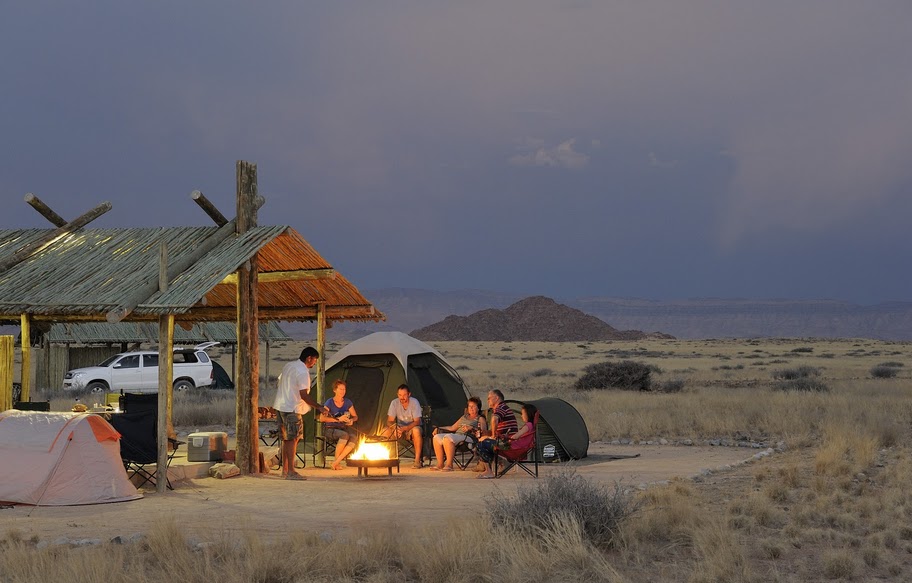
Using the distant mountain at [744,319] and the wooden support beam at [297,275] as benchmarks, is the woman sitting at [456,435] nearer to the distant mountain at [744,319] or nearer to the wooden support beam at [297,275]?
the wooden support beam at [297,275]

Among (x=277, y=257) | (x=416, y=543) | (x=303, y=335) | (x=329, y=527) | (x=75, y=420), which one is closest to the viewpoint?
(x=416, y=543)

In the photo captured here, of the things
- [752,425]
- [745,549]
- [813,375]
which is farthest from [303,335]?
[745,549]

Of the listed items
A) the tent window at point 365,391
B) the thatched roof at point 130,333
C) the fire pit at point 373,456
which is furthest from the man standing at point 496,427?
the thatched roof at point 130,333

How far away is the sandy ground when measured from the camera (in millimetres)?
8750

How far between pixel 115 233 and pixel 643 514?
870 centimetres

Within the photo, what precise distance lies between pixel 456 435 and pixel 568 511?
5610 mm

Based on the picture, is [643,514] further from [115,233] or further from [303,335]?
[303,335]

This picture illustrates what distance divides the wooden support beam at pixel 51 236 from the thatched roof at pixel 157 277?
0.20 feet

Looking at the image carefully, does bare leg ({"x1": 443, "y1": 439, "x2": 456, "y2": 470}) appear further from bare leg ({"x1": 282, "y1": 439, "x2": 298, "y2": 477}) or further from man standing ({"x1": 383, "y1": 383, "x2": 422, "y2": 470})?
bare leg ({"x1": 282, "y1": 439, "x2": 298, "y2": 477})

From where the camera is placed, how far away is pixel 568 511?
7859 mm

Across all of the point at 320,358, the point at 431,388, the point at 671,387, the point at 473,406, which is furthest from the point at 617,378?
the point at 320,358

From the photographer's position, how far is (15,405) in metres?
12.3

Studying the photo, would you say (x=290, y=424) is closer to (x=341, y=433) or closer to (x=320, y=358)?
(x=341, y=433)

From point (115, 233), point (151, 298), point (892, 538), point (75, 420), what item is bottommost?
point (892, 538)
